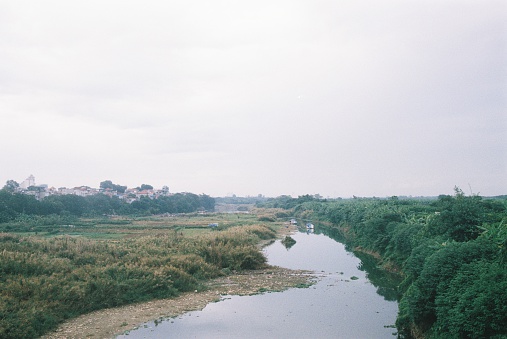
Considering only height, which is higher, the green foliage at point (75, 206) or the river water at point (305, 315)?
the green foliage at point (75, 206)

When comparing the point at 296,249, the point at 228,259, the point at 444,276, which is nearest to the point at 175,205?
the point at 296,249

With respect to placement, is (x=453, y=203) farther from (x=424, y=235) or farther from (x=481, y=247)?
(x=481, y=247)

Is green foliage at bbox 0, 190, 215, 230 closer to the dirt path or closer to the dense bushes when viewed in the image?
the dense bushes

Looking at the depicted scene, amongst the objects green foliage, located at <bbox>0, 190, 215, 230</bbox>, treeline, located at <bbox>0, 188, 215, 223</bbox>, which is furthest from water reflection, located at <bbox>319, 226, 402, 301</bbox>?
treeline, located at <bbox>0, 188, 215, 223</bbox>

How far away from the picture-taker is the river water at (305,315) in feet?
57.7

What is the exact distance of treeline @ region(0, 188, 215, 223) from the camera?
223 feet

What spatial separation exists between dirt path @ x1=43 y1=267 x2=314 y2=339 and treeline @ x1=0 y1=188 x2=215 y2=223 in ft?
169

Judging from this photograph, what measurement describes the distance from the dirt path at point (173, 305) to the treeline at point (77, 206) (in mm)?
51591

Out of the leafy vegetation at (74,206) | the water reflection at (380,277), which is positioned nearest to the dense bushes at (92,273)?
the water reflection at (380,277)

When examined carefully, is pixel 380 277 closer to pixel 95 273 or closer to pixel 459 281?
pixel 459 281

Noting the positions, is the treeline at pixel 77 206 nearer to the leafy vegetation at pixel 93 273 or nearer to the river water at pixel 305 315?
the leafy vegetation at pixel 93 273

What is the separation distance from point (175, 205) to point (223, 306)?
345ft

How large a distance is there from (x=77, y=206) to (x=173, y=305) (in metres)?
75.9

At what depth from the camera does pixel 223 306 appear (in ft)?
71.5
